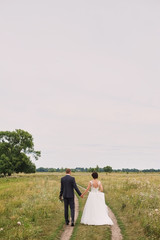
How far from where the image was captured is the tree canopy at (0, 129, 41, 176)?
5351 cm

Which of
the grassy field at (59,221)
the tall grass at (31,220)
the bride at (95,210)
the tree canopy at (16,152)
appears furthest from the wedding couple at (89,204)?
the tree canopy at (16,152)

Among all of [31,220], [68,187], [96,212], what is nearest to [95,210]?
[96,212]

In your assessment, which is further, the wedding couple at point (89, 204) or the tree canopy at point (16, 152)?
the tree canopy at point (16, 152)

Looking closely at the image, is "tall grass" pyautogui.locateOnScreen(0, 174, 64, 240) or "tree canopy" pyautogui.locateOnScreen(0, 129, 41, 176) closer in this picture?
"tall grass" pyautogui.locateOnScreen(0, 174, 64, 240)

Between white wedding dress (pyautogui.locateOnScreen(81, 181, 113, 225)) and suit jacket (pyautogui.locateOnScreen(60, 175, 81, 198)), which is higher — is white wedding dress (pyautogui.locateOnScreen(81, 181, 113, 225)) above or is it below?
below

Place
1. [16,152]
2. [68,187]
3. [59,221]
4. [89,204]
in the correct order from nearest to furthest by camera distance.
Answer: [68,187]
[89,204]
[59,221]
[16,152]

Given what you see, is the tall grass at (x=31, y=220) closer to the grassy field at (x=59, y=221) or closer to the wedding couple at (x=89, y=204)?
the grassy field at (x=59, y=221)

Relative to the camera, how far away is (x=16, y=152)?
185 feet

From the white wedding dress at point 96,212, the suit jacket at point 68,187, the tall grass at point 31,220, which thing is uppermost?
the suit jacket at point 68,187

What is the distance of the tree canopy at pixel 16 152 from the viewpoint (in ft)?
176

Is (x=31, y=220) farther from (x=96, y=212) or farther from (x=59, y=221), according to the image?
(x=96, y=212)

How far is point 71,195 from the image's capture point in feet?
35.2

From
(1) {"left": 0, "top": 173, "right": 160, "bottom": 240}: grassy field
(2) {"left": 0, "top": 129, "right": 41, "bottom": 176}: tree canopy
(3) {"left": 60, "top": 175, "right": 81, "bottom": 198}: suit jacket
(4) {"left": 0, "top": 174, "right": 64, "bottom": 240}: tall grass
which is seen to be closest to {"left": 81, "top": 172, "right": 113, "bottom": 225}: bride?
(1) {"left": 0, "top": 173, "right": 160, "bottom": 240}: grassy field

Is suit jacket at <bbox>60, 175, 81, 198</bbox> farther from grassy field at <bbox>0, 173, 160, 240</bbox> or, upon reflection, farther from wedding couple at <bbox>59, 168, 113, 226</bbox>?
grassy field at <bbox>0, 173, 160, 240</bbox>
